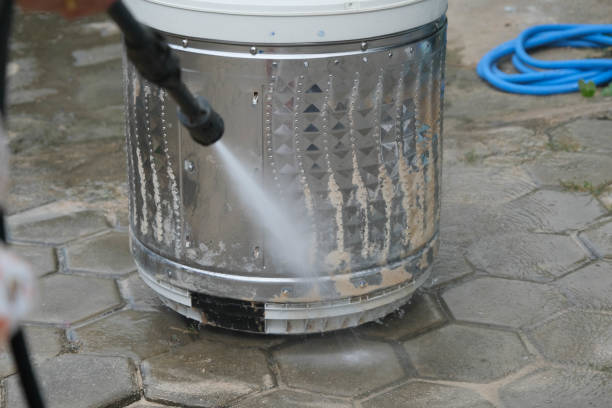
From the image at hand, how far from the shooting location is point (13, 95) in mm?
4645

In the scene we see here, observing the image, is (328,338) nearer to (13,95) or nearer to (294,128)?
(294,128)

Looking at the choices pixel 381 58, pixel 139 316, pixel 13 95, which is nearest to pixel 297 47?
pixel 381 58

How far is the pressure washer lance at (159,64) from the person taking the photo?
3.77 ft

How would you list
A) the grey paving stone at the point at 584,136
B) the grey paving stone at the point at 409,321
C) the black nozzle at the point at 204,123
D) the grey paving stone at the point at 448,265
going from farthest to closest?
the grey paving stone at the point at 584,136 → the grey paving stone at the point at 448,265 → the grey paving stone at the point at 409,321 → the black nozzle at the point at 204,123

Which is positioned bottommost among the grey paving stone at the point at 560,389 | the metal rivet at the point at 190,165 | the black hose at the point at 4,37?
the grey paving stone at the point at 560,389

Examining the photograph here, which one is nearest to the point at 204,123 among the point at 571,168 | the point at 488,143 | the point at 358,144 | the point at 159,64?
the point at 159,64

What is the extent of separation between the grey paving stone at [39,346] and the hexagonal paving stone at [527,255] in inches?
55.7

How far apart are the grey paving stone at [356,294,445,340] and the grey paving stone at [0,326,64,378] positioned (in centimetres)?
91

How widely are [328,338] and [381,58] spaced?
0.90m

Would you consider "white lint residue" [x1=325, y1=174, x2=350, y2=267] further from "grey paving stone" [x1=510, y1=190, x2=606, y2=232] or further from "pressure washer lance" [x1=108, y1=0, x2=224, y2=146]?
"grey paving stone" [x1=510, y1=190, x2=606, y2=232]

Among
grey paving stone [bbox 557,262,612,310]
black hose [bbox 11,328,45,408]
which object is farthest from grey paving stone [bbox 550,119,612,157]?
black hose [bbox 11,328,45,408]

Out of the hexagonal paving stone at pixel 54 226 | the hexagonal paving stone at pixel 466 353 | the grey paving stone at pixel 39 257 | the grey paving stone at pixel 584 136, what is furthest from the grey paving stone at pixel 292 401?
the grey paving stone at pixel 584 136

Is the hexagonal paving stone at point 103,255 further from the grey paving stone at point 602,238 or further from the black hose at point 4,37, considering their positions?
the black hose at point 4,37

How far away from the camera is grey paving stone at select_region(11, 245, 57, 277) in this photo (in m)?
2.96
